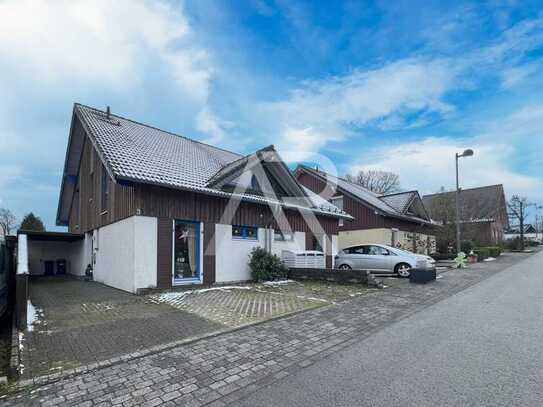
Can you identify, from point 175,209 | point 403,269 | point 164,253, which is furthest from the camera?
point 403,269

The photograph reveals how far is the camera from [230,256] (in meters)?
12.8

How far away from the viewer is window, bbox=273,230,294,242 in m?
15.0

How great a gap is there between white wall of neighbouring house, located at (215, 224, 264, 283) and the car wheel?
6591mm

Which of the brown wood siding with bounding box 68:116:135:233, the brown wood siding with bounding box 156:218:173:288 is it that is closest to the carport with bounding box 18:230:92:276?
the brown wood siding with bounding box 68:116:135:233

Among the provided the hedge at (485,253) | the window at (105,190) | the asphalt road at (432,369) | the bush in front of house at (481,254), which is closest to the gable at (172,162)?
the window at (105,190)

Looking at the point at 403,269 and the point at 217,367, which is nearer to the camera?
the point at 217,367

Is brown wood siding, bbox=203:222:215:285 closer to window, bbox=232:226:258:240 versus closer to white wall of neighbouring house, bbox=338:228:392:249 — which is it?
window, bbox=232:226:258:240

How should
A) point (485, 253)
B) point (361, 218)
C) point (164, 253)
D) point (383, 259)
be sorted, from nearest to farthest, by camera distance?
point (164, 253) → point (383, 259) → point (361, 218) → point (485, 253)

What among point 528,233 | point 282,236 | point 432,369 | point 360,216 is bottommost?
point 528,233

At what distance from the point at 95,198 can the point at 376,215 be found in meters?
18.3

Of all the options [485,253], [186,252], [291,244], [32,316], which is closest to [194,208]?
[186,252]

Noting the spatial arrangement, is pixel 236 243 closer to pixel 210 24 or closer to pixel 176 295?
pixel 176 295

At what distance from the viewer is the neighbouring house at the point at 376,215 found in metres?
24.7

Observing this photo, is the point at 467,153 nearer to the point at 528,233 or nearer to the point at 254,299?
the point at 254,299
